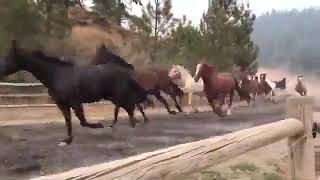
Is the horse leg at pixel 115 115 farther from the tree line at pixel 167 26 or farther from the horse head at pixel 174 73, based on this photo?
the horse head at pixel 174 73

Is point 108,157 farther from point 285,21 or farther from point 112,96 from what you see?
point 285,21

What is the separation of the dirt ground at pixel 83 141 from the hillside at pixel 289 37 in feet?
14.9

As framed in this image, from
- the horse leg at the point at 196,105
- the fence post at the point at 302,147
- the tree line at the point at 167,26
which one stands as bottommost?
the fence post at the point at 302,147

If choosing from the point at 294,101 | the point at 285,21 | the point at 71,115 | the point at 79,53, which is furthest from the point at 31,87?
the point at 285,21

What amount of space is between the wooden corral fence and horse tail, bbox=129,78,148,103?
5.28 ft


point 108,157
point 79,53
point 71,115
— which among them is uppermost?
point 79,53

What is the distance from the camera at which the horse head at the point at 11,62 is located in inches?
137

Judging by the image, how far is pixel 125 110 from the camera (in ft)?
16.0

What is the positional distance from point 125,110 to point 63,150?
119cm

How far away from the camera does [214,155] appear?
2.44 meters

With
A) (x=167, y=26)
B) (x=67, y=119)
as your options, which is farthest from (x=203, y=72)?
(x=167, y=26)

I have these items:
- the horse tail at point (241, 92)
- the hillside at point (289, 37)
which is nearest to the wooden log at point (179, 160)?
the horse tail at point (241, 92)

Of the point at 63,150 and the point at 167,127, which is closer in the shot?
the point at 63,150

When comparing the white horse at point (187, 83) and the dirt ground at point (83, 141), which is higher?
the white horse at point (187, 83)
